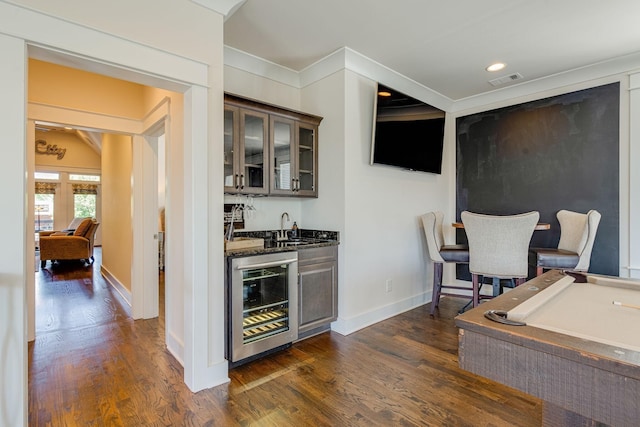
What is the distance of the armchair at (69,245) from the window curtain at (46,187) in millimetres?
3679

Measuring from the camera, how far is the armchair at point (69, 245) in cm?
646

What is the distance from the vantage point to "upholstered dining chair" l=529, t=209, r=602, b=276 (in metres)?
2.93

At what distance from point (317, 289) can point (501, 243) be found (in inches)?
72.6

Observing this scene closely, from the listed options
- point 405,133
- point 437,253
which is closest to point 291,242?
point 437,253

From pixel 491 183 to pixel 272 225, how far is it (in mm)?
2966

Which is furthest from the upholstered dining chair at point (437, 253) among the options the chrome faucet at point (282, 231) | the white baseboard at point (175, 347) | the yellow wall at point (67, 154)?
the yellow wall at point (67, 154)

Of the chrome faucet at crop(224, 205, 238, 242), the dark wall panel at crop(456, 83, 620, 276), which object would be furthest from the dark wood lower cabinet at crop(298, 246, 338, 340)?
the dark wall panel at crop(456, 83, 620, 276)

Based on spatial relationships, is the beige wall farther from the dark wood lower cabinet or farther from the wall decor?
the wall decor

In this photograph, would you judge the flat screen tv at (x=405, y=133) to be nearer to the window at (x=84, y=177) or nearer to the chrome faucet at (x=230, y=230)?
the chrome faucet at (x=230, y=230)

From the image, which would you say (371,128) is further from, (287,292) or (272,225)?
(287,292)

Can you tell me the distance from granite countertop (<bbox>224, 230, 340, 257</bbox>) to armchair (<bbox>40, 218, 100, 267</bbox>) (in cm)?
546

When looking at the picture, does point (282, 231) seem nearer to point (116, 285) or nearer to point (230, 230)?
point (230, 230)

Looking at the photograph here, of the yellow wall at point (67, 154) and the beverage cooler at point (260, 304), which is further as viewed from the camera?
the yellow wall at point (67, 154)

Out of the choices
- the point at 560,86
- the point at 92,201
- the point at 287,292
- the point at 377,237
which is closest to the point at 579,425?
the point at 287,292
